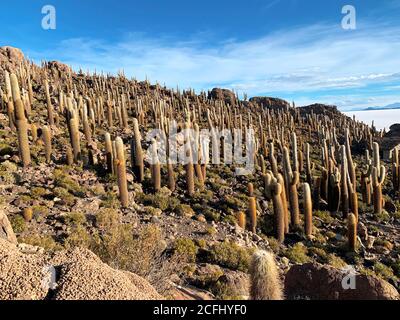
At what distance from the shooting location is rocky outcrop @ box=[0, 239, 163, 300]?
4.08 meters

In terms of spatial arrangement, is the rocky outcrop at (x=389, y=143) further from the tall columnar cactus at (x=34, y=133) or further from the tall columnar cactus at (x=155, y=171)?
the tall columnar cactus at (x=34, y=133)

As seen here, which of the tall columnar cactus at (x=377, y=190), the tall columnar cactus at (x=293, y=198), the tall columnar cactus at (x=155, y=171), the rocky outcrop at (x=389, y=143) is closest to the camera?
the tall columnar cactus at (x=293, y=198)

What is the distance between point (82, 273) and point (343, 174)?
16819 mm

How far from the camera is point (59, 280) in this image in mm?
4301

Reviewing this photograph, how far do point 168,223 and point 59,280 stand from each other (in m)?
10.2

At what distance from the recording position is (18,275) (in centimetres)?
428

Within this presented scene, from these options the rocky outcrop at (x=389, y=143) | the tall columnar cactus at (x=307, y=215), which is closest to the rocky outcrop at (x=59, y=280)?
the tall columnar cactus at (x=307, y=215)

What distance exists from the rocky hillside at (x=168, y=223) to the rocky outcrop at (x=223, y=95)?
120 feet

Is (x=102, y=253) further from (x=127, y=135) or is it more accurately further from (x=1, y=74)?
→ (x=1, y=74)

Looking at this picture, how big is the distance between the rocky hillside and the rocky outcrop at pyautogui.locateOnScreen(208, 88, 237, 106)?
36477 mm

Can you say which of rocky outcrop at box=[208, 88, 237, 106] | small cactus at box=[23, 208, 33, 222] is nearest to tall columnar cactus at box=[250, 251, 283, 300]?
small cactus at box=[23, 208, 33, 222]

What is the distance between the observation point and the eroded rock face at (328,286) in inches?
297

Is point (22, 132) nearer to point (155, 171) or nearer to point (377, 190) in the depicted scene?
point (155, 171)

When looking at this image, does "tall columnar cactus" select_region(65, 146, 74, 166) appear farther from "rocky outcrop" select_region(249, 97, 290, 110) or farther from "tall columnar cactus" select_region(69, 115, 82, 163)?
"rocky outcrop" select_region(249, 97, 290, 110)
